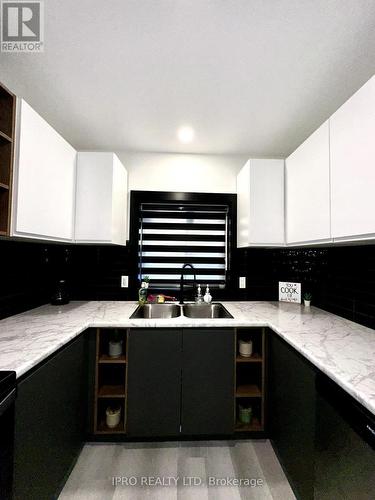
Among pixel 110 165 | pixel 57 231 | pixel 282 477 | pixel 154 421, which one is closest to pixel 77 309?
pixel 57 231

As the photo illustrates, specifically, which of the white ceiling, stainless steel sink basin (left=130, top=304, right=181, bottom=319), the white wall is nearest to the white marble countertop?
stainless steel sink basin (left=130, top=304, right=181, bottom=319)

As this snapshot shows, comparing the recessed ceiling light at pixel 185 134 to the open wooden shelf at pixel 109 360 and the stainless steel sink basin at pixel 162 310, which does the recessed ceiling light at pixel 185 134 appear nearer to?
the stainless steel sink basin at pixel 162 310

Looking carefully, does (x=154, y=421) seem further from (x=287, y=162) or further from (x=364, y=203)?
(x=287, y=162)

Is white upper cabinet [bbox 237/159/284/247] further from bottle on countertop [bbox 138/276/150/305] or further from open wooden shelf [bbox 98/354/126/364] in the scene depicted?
open wooden shelf [bbox 98/354/126/364]

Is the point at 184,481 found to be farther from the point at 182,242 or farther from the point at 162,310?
the point at 182,242

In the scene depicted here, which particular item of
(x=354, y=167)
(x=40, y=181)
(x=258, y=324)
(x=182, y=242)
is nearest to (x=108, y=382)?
(x=258, y=324)

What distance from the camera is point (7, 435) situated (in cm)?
90

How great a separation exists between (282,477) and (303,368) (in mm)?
818

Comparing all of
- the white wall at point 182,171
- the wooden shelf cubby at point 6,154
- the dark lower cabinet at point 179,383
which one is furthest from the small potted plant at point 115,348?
the white wall at point 182,171

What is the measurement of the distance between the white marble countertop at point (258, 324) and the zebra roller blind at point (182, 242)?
1.38 ft

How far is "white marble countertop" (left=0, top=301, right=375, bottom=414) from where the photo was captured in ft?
3.18

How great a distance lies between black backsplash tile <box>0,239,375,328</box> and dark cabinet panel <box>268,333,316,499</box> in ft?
2.19

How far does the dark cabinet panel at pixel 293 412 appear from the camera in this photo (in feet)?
3.74

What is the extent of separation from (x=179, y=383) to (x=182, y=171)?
1961 mm
